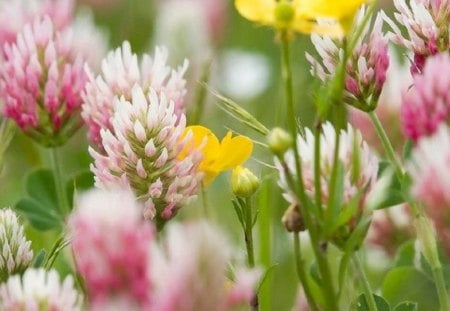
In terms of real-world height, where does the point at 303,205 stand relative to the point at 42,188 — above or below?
above

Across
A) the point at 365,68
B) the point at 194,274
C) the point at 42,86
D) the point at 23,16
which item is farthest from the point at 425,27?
the point at 23,16

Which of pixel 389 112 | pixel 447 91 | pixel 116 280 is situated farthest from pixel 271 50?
pixel 116 280

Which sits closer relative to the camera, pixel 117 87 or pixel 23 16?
pixel 117 87

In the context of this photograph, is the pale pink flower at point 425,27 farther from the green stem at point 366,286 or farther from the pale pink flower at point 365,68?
the green stem at point 366,286

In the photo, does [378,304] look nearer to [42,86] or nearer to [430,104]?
[430,104]

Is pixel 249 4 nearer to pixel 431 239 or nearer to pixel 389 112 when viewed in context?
pixel 431 239
